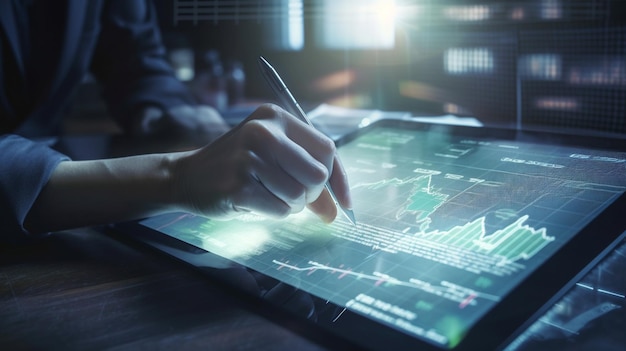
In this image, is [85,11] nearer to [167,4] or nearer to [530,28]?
[167,4]

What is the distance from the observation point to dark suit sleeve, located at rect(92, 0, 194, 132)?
135 cm

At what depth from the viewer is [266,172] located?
1.83ft

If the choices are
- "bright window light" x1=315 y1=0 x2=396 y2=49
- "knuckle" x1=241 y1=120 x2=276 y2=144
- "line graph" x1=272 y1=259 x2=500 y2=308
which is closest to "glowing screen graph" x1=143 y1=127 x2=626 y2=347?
"line graph" x1=272 y1=259 x2=500 y2=308

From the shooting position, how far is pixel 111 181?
0.67 metres

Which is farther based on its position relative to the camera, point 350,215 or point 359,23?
point 359,23

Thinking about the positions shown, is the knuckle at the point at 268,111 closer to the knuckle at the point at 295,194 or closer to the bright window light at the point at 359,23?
the knuckle at the point at 295,194

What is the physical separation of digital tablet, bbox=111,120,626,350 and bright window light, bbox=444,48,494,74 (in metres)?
0.38

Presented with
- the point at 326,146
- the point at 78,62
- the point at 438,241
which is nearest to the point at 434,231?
the point at 438,241

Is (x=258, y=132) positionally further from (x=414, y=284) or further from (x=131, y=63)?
(x=131, y=63)

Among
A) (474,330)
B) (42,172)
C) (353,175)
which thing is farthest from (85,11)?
(474,330)

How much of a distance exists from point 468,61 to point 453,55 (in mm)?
36

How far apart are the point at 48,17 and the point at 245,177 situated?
34.6 inches

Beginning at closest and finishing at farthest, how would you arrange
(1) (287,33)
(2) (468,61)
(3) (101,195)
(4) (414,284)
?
1. (4) (414,284)
2. (3) (101,195)
3. (2) (468,61)
4. (1) (287,33)

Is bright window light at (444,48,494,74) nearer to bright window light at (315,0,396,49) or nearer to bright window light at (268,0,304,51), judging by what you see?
bright window light at (315,0,396,49)
